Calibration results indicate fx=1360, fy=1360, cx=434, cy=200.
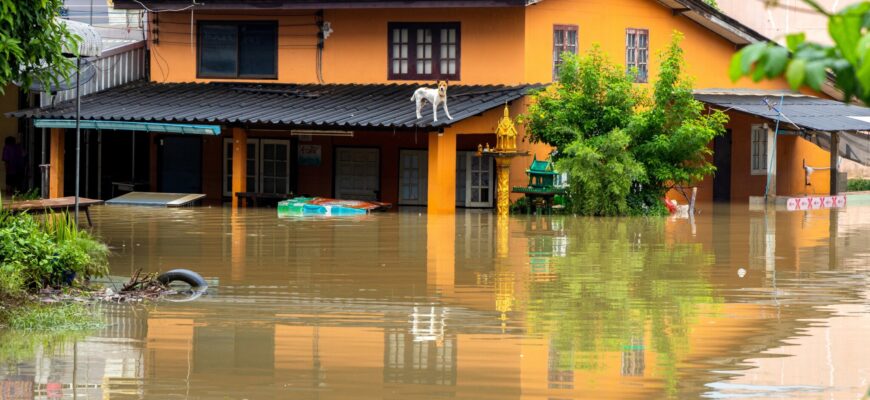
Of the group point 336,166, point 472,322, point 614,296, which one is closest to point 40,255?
point 472,322

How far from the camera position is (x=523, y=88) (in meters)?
29.5

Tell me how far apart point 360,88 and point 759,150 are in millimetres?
10538

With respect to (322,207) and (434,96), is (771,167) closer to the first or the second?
(434,96)

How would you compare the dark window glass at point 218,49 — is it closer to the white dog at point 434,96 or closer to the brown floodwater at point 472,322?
the white dog at point 434,96

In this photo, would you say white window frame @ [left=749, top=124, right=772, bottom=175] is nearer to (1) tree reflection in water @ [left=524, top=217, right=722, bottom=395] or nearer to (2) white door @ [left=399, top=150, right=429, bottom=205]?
(2) white door @ [left=399, top=150, right=429, bottom=205]

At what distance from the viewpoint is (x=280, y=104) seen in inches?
1190

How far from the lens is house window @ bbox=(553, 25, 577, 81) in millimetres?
30355

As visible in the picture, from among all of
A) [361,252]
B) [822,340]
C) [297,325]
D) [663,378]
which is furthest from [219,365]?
[361,252]

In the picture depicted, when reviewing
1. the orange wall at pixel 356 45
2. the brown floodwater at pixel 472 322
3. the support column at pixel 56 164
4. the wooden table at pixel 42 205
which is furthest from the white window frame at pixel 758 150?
the wooden table at pixel 42 205

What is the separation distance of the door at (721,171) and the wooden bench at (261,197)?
1073cm

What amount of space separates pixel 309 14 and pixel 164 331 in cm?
1949

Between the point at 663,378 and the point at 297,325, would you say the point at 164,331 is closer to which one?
the point at 297,325

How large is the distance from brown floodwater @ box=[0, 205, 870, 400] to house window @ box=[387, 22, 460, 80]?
8003mm

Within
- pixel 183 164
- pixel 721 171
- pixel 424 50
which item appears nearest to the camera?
pixel 424 50
